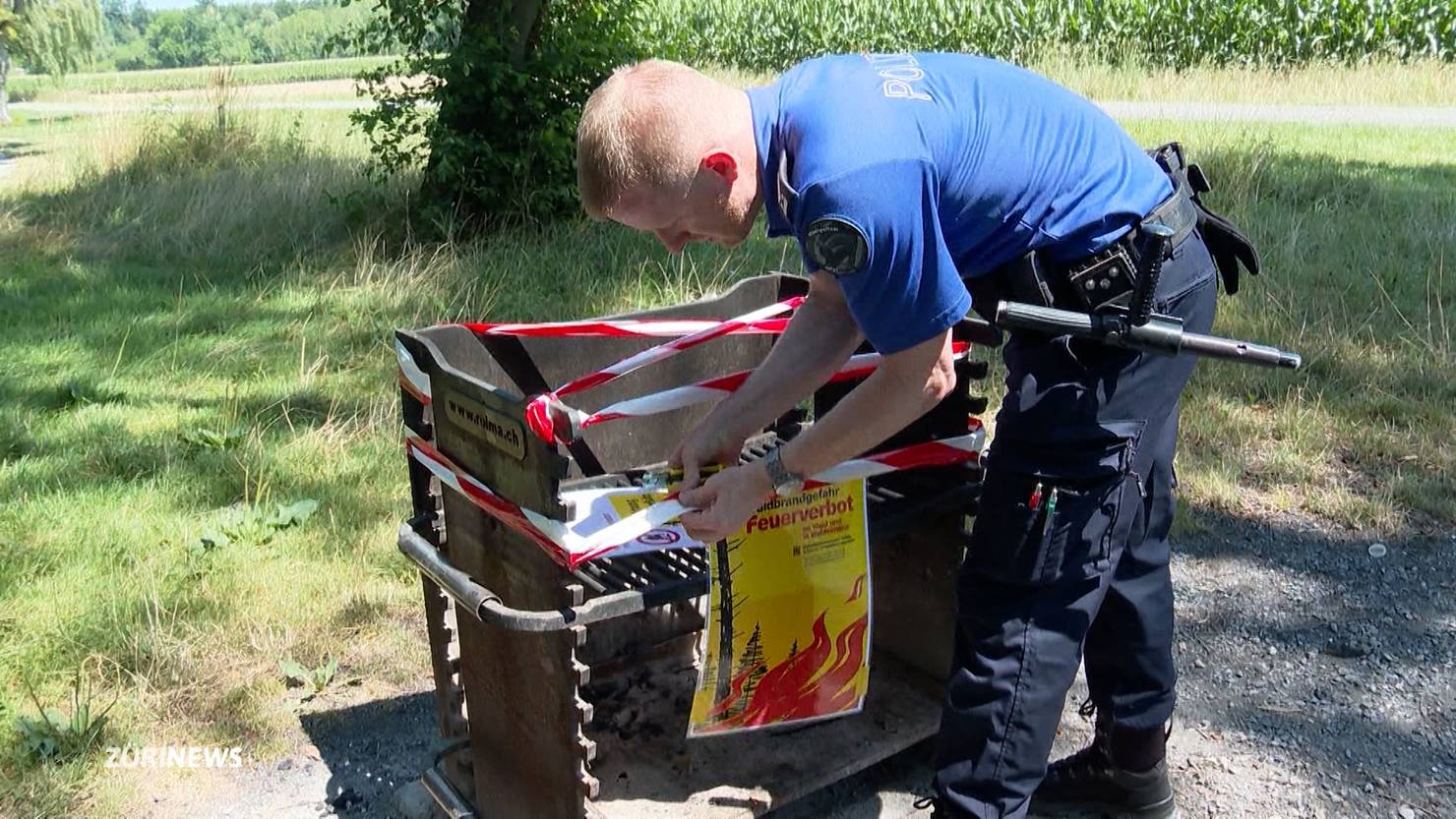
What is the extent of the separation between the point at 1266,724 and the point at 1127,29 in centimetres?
1762

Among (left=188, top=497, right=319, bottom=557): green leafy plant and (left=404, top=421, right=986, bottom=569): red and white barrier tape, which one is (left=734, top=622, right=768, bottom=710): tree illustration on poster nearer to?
(left=404, top=421, right=986, bottom=569): red and white barrier tape

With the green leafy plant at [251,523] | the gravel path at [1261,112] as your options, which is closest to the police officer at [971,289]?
the green leafy plant at [251,523]

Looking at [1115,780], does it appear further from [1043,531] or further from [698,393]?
[698,393]

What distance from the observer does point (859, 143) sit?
1.83 metres

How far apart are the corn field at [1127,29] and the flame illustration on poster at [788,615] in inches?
539

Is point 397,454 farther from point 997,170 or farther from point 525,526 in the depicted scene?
point 997,170

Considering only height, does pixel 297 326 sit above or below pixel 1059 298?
below

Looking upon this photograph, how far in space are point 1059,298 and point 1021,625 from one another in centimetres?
61

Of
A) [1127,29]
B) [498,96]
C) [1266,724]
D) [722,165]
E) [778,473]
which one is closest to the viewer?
[722,165]

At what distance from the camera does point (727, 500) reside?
2.13m

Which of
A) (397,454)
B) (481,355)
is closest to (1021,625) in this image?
(481,355)

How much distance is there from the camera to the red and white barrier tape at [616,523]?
2.09m

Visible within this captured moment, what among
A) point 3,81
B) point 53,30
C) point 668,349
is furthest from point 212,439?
point 53,30

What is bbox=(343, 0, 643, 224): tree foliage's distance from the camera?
678 centimetres
